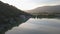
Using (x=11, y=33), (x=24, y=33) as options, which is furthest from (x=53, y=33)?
(x=11, y=33)

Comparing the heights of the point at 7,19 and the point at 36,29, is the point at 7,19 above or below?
above

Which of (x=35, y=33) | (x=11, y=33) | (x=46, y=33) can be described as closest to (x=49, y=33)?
(x=46, y=33)

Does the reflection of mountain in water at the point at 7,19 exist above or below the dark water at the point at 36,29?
above

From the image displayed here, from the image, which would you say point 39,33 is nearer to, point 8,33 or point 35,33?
point 35,33

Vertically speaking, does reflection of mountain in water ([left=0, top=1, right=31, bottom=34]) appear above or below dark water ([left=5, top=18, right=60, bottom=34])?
above

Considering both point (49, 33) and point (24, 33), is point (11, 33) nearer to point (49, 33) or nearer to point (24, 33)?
point (24, 33)

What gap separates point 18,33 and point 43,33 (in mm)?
4415

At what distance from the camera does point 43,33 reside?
31.3m

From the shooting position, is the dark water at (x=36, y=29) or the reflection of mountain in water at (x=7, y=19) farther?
the reflection of mountain in water at (x=7, y=19)

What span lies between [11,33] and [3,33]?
1369 mm

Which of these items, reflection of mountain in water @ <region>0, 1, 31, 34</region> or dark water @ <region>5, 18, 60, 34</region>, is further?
reflection of mountain in water @ <region>0, 1, 31, 34</region>

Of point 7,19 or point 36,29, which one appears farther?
point 7,19

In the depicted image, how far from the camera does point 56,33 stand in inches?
1237

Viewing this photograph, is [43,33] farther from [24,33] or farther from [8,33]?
[8,33]
